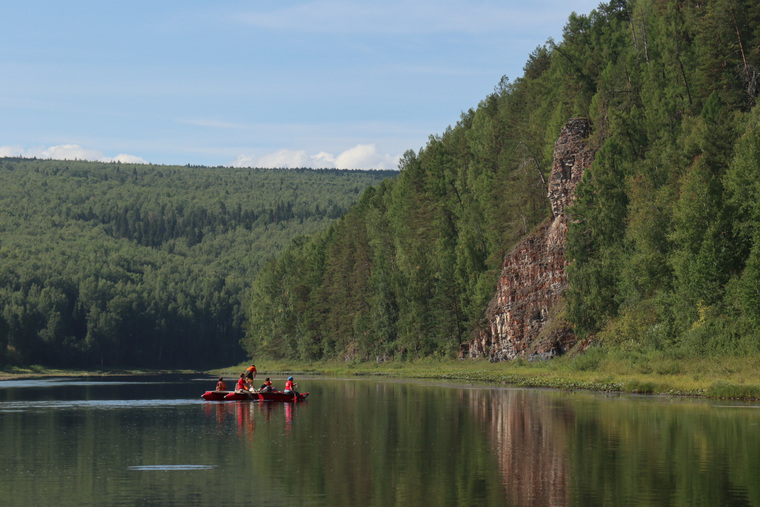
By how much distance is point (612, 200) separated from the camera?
3433 inches

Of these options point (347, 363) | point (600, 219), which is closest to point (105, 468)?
point (600, 219)

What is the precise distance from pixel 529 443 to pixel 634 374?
117ft

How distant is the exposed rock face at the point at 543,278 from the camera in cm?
9469

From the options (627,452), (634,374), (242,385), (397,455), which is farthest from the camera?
(242,385)

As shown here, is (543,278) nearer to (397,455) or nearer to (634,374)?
(634,374)

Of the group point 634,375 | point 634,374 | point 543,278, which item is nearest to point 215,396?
point 634,375

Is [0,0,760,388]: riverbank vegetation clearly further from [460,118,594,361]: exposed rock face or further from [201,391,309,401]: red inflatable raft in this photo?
[201,391,309,401]: red inflatable raft

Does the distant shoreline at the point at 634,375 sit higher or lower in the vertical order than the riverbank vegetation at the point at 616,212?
lower

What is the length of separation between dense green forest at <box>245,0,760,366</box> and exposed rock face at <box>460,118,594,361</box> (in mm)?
3717

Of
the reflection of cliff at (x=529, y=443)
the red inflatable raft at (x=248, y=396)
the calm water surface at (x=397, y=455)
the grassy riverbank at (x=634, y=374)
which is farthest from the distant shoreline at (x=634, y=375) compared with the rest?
the red inflatable raft at (x=248, y=396)

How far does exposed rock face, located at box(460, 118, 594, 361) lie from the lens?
94688 millimetres

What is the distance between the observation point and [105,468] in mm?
31359

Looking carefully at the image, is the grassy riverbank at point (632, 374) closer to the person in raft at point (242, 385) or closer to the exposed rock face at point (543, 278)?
the exposed rock face at point (543, 278)

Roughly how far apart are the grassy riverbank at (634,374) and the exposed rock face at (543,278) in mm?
2586
